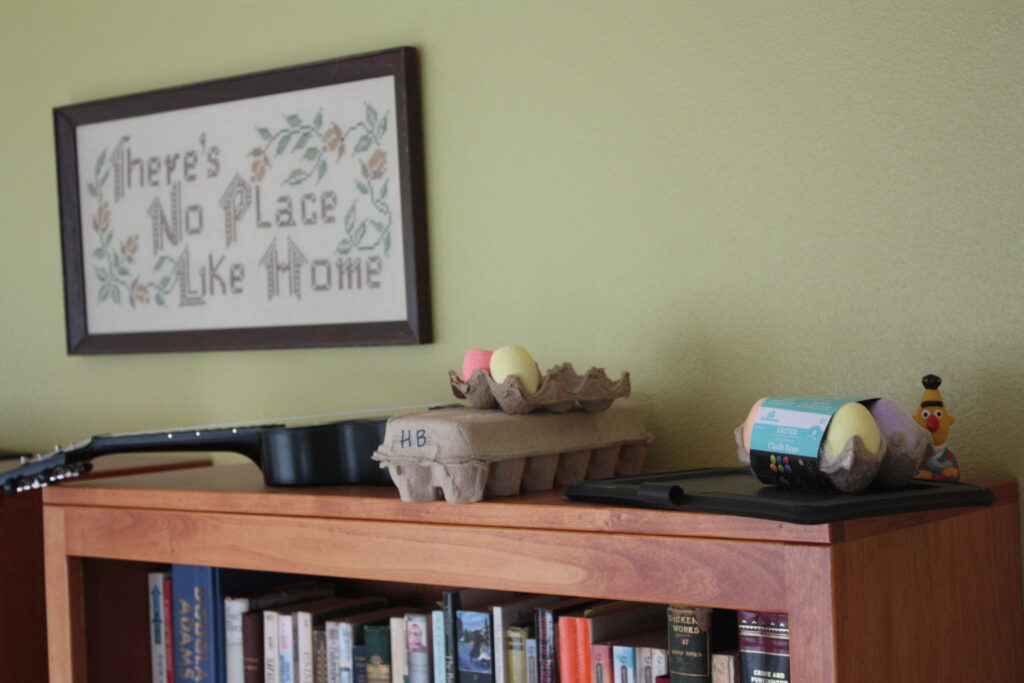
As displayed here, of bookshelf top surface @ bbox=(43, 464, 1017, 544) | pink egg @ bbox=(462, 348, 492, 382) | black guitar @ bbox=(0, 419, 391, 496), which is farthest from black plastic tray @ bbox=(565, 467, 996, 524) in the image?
black guitar @ bbox=(0, 419, 391, 496)

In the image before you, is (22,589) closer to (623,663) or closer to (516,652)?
(516,652)

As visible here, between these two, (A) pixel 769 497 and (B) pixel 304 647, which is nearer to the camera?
(A) pixel 769 497

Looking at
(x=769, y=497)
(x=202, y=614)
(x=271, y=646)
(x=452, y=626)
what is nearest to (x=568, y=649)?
(x=452, y=626)

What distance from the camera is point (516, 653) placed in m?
1.31

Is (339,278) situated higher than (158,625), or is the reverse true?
(339,278)

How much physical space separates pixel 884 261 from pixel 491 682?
67 cm

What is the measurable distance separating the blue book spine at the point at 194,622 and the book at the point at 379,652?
272 millimetres

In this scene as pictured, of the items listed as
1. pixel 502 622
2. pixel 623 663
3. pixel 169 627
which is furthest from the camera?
pixel 169 627

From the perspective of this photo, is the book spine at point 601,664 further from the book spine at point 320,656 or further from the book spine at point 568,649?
the book spine at point 320,656

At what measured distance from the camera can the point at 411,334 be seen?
1688 mm

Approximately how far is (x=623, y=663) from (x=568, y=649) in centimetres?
8

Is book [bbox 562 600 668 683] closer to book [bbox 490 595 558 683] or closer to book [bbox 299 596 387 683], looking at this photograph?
Answer: book [bbox 490 595 558 683]

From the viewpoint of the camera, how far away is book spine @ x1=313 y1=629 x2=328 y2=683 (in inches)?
58.7

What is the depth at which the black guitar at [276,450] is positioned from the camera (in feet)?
4.60
